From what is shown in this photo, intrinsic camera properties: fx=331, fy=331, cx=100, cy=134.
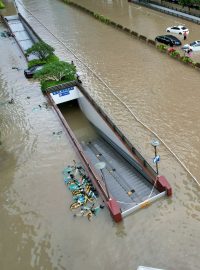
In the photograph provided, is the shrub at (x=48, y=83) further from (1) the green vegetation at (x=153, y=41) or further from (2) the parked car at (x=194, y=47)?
(2) the parked car at (x=194, y=47)

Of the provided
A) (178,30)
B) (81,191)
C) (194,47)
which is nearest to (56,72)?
(81,191)

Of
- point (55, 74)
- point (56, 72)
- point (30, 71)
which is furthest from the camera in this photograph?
point (30, 71)

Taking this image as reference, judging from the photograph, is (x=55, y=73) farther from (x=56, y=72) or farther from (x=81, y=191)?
(x=81, y=191)

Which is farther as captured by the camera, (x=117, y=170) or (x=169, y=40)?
(x=169, y=40)

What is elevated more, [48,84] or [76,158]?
[48,84]

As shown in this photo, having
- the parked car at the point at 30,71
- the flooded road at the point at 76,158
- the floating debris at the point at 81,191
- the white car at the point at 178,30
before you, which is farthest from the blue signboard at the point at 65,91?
the white car at the point at 178,30

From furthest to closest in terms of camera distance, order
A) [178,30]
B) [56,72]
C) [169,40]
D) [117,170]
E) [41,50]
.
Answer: [178,30]
[169,40]
[41,50]
[56,72]
[117,170]

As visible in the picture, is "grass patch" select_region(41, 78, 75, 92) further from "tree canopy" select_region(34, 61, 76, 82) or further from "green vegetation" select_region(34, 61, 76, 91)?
"tree canopy" select_region(34, 61, 76, 82)
